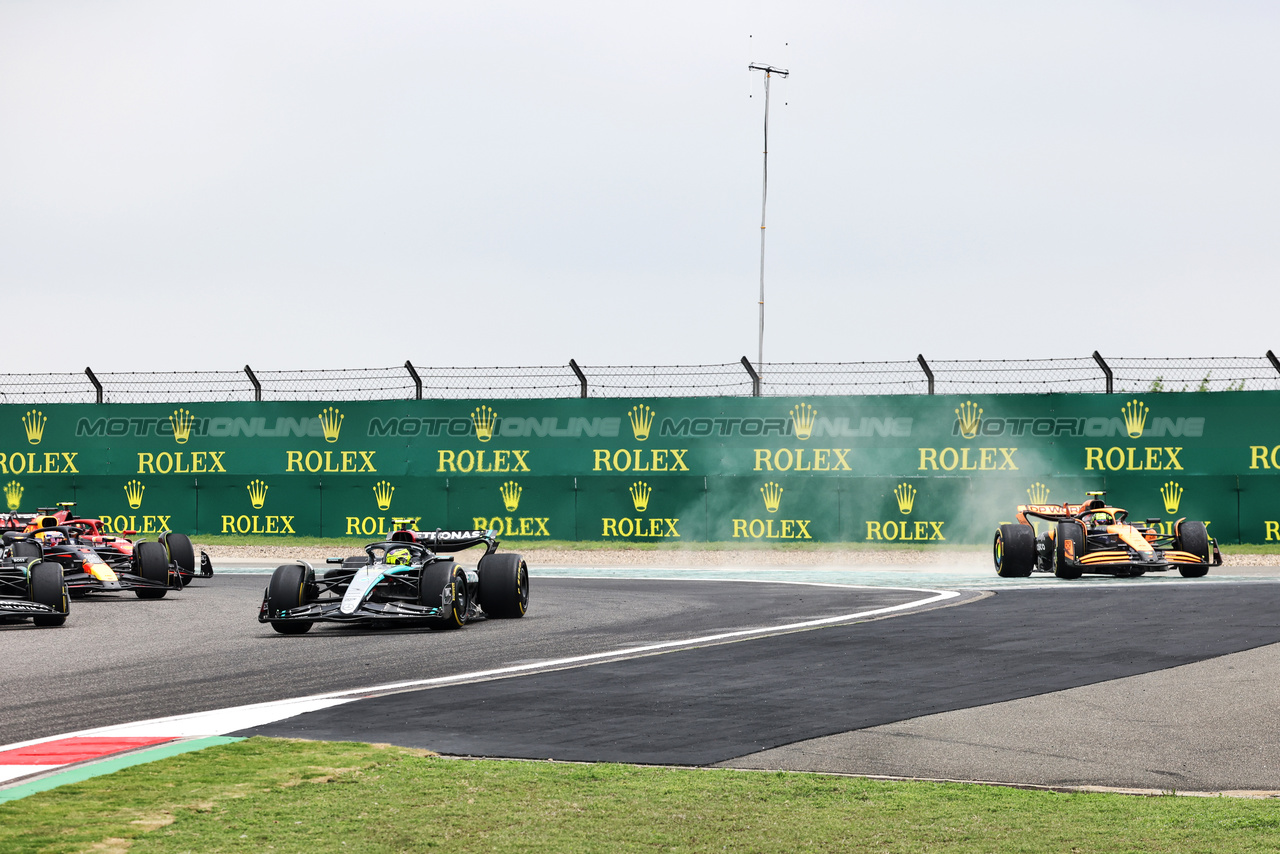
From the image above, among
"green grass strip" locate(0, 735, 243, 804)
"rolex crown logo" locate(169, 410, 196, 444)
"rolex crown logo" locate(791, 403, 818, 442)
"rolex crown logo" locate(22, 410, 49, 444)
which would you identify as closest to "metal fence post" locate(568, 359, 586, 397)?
"rolex crown logo" locate(791, 403, 818, 442)

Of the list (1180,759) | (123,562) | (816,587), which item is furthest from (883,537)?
(1180,759)

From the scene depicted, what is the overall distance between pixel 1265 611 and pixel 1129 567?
6.46 m

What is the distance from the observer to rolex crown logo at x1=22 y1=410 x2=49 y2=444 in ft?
102

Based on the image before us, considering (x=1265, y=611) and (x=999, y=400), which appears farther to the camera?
(x=999, y=400)

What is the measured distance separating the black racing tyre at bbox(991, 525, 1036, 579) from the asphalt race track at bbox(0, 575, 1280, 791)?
5.19m

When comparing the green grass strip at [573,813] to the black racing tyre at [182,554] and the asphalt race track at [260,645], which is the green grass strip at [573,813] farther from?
the black racing tyre at [182,554]

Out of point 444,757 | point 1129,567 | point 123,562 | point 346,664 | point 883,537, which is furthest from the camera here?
point 883,537

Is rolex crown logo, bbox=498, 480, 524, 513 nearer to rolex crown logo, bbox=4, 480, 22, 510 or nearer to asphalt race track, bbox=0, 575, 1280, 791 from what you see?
rolex crown logo, bbox=4, 480, 22, 510

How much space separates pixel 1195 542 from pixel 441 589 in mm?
12841

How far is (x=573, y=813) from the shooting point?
19.8ft

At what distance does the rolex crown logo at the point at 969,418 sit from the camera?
2747 cm

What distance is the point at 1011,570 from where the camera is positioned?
73.0 ft

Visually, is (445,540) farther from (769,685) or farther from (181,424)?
(181,424)

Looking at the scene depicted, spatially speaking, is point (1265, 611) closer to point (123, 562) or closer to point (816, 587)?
point (816, 587)
